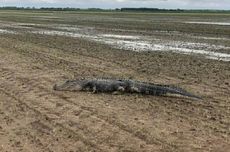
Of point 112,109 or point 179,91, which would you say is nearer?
point 112,109

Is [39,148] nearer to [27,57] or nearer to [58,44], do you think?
[27,57]

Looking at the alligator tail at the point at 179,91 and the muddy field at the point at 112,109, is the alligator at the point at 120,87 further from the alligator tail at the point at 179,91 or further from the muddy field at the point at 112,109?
the muddy field at the point at 112,109

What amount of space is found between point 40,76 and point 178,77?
3.58m

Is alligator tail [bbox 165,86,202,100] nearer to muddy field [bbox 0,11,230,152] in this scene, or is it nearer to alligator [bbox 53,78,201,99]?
alligator [bbox 53,78,201,99]

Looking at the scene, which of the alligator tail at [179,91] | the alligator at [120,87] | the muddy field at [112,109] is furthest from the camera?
the alligator at [120,87]

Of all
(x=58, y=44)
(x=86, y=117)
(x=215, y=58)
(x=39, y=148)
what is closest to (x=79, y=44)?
(x=58, y=44)

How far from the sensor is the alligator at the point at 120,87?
10.9 meters

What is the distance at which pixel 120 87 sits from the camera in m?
11.2

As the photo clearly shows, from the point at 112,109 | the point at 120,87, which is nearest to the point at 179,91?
the point at 120,87

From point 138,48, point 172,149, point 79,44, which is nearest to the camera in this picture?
point 172,149

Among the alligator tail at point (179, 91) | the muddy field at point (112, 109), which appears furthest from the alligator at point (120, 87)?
the muddy field at point (112, 109)

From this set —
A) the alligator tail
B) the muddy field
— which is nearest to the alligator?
the alligator tail

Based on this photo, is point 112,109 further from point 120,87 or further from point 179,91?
point 179,91

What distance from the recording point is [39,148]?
735cm
